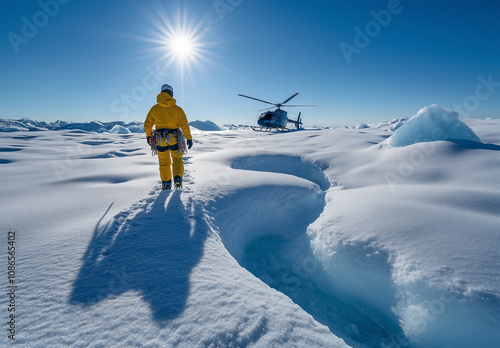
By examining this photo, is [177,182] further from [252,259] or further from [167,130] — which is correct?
[252,259]

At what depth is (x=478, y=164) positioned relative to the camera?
457 centimetres

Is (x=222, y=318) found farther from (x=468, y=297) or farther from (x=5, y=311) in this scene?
(x=468, y=297)

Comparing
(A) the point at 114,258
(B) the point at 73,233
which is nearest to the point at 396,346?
(A) the point at 114,258

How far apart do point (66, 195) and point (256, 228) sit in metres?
3.37

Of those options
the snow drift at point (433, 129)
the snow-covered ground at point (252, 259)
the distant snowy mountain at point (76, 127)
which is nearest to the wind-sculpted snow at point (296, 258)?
the snow-covered ground at point (252, 259)

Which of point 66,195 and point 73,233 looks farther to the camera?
point 66,195

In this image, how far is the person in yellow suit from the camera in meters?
3.84

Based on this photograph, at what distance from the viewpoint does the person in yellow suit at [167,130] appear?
3838 millimetres

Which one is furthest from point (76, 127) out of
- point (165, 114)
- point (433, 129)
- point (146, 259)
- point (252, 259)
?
point (433, 129)

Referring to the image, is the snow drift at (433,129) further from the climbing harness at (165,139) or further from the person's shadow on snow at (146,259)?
the person's shadow on snow at (146,259)

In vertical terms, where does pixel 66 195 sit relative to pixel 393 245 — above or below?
above

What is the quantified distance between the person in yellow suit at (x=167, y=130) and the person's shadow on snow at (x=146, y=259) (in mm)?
1264

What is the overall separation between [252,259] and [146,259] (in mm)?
2138

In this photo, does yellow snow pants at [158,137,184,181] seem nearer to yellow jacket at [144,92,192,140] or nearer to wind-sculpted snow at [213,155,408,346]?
yellow jacket at [144,92,192,140]
